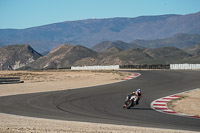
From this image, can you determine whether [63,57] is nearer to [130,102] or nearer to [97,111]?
[130,102]

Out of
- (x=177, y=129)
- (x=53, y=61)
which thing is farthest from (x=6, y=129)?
(x=53, y=61)

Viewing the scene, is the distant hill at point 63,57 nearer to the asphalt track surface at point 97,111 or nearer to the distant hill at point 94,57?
the distant hill at point 94,57

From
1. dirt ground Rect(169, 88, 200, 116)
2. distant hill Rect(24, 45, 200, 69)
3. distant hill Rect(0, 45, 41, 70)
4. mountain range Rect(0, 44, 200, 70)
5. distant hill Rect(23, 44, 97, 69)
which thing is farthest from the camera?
distant hill Rect(0, 45, 41, 70)

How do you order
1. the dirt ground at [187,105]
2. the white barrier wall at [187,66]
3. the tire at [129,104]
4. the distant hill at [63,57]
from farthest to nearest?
the distant hill at [63,57] < the white barrier wall at [187,66] < the tire at [129,104] < the dirt ground at [187,105]

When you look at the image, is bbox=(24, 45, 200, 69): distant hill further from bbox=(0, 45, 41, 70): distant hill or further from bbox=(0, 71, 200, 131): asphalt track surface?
bbox=(0, 71, 200, 131): asphalt track surface

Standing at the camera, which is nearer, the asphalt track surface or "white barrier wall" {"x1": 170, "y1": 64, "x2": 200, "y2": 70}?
the asphalt track surface

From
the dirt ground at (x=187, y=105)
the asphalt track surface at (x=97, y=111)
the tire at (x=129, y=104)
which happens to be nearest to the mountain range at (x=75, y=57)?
the dirt ground at (x=187, y=105)

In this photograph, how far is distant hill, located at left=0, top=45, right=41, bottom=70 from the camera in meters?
161

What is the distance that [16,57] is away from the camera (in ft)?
541

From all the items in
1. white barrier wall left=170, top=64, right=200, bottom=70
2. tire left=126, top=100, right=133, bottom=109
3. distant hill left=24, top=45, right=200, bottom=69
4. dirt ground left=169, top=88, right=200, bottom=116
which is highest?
distant hill left=24, top=45, right=200, bottom=69

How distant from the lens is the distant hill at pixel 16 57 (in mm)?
161000

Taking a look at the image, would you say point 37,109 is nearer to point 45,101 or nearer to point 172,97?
point 45,101

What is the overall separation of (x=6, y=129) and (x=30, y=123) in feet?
5.34

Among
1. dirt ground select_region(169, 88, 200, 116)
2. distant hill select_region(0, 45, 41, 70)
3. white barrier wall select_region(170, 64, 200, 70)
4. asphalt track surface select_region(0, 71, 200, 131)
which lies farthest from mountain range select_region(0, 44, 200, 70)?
asphalt track surface select_region(0, 71, 200, 131)
